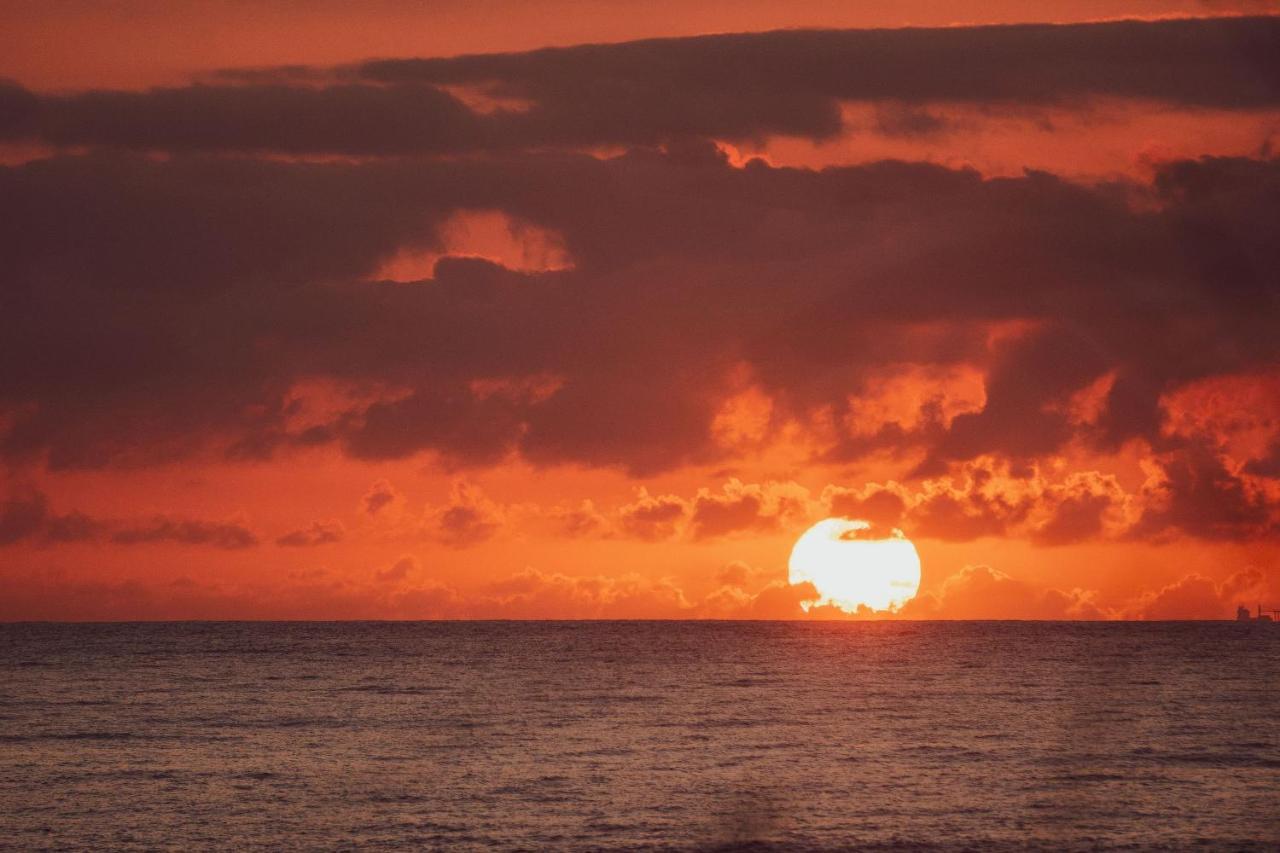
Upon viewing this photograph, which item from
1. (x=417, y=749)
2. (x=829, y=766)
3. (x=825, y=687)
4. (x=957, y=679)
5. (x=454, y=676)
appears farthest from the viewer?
(x=454, y=676)

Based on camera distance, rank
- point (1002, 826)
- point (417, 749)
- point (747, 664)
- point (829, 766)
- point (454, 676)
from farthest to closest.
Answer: point (747, 664) < point (454, 676) < point (417, 749) < point (829, 766) < point (1002, 826)

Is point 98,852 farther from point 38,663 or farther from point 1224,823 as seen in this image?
point 38,663

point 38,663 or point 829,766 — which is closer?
point 829,766

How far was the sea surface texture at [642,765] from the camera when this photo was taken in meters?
58.2

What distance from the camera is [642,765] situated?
7662 cm

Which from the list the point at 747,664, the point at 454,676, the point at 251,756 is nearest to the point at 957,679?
the point at 747,664

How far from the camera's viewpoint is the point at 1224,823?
5941 centimetres

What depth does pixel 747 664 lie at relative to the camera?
182000 millimetres

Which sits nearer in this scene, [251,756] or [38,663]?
[251,756]

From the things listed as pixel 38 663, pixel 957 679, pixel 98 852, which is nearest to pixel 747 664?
pixel 957 679

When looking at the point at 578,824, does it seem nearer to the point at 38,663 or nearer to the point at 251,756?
the point at 251,756

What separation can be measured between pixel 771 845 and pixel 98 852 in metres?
25.0

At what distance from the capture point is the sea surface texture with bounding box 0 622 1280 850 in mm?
58188

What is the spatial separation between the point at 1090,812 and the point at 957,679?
87.6 metres
